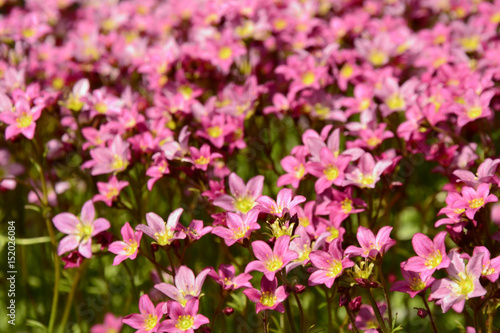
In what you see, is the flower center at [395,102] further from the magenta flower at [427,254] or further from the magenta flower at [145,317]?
the magenta flower at [145,317]

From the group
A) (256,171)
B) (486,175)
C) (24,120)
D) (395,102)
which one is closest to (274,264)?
(486,175)

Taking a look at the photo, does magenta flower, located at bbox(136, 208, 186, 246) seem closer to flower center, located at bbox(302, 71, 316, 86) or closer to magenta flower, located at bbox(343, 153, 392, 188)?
magenta flower, located at bbox(343, 153, 392, 188)

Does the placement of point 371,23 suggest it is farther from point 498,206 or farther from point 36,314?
point 36,314

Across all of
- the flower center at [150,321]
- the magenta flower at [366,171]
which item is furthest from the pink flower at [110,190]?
the magenta flower at [366,171]

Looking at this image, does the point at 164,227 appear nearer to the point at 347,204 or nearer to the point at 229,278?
the point at 229,278

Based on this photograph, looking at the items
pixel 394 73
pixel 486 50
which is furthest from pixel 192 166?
pixel 486 50
